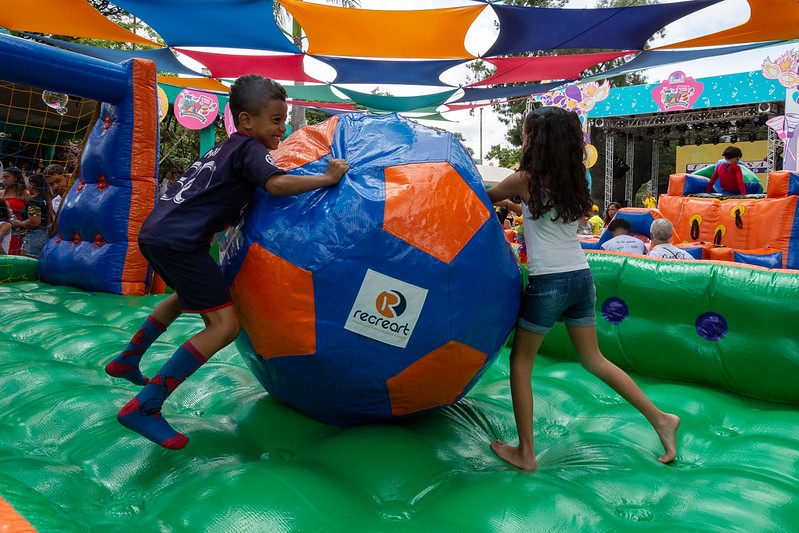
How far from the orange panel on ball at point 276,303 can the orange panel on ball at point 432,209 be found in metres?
0.37

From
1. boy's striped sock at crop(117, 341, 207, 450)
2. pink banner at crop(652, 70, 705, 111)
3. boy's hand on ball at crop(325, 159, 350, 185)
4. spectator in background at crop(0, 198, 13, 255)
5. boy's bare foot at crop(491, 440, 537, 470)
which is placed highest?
pink banner at crop(652, 70, 705, 111)

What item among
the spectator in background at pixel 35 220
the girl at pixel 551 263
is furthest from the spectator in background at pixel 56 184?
the girl at pixel 551 263

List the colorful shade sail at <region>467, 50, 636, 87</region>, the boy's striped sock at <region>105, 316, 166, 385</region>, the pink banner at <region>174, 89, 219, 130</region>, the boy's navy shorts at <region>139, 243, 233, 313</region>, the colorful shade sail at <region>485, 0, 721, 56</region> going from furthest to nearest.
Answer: the pink banner at <region>174, 89, 219, 130</region>
the colorful shade sail at <region>467, 50, 636, 87</region>
the colorful shade sail at <region>485, 0, 721, 56</region>
the boy's striped sock at <region>105, 316, 166, 385</region>
the boy's navy shorts at <region>139, 243, 233, 313</region>

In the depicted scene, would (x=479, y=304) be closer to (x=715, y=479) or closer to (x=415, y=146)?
(x=415, y=146)

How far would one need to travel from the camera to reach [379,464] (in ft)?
6.93

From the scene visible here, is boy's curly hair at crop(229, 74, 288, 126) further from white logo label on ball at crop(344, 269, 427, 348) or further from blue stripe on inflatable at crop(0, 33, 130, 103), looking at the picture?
blue stripe on inflatable at crop(0, 33, 130, 103)

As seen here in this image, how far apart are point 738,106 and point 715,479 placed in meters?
20.4

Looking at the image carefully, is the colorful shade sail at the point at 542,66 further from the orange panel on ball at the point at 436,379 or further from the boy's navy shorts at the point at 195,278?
the boy's navy shorts at the point at 195,278

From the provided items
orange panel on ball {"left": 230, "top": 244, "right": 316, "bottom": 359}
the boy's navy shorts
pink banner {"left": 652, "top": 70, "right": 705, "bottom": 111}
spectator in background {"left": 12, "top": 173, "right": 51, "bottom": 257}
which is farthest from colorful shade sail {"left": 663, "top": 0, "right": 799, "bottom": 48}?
pink banner {"left": 652, "top": 70, "right": 705, "bottom": 111}

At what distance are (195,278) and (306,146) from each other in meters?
0.67

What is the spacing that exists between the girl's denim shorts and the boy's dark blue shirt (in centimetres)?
107

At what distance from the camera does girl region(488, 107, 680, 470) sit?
231 cm

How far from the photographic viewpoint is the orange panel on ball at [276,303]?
2.15m

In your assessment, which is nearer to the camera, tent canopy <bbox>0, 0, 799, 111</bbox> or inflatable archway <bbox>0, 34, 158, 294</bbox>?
inflatable archway <bbox>0, 34, 158, 294</bbox>
